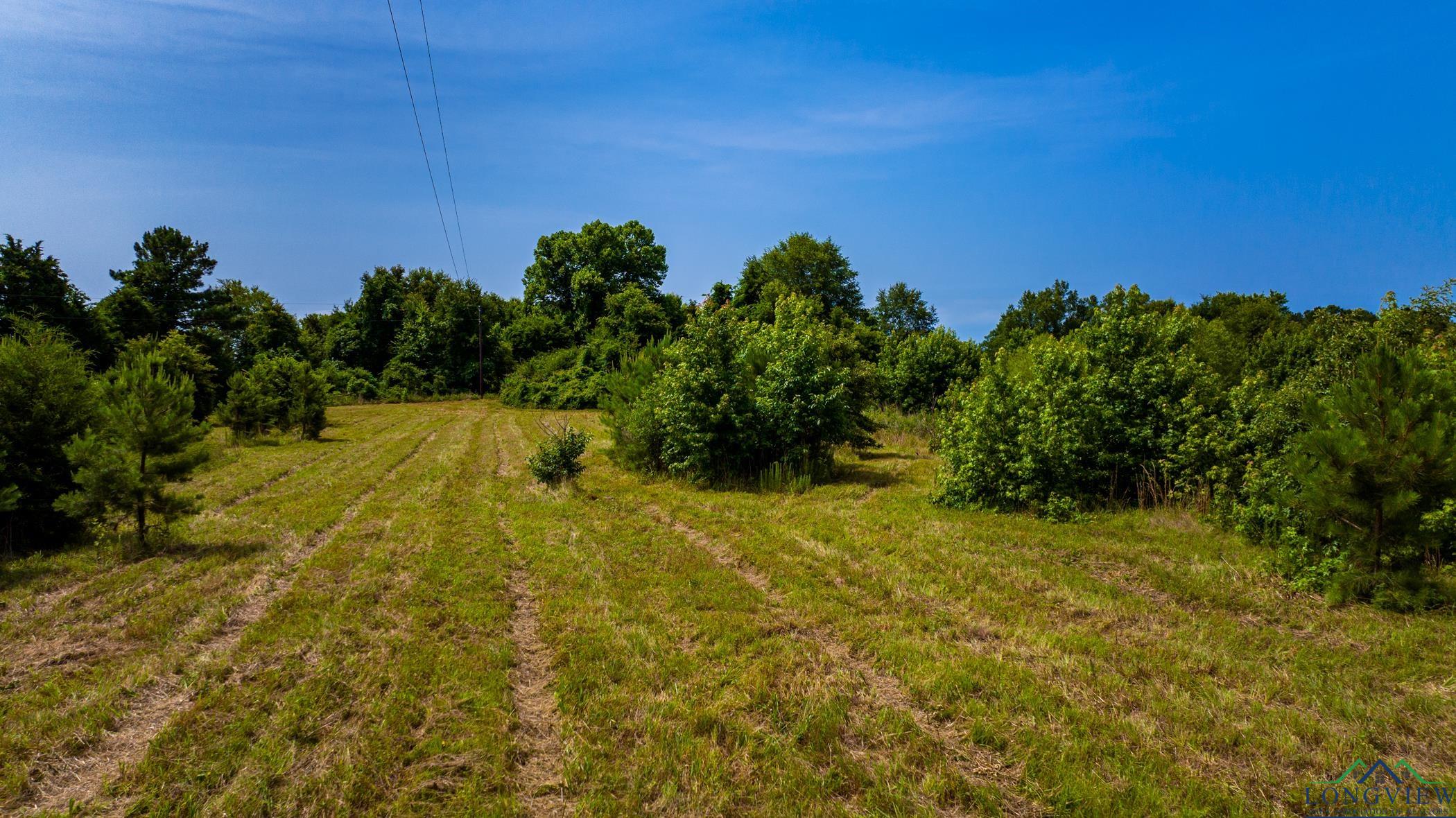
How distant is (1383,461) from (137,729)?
11348mm

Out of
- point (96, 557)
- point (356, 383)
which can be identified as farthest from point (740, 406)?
point (356, 383)

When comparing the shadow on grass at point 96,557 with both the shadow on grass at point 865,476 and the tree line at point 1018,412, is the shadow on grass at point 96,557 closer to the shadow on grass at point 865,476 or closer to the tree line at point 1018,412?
the tree line at point 1018,412

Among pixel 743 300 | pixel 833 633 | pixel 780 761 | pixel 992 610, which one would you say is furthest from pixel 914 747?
pixel 743 300

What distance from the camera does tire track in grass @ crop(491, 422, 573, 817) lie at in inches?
140

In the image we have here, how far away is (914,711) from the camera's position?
4.41m

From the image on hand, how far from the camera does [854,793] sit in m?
3.57

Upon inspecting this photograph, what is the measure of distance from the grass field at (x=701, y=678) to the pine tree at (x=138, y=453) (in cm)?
78

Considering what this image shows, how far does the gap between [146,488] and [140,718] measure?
18.6 ft

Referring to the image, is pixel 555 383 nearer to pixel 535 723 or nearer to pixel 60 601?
pixel 60 601

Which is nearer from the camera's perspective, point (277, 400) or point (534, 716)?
point (534, 716)

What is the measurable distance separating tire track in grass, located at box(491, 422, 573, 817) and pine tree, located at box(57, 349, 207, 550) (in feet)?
19.2

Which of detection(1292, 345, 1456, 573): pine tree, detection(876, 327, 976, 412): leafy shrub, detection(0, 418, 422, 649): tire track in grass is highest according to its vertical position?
detection(876, 327, 976, 412): leafy shrub

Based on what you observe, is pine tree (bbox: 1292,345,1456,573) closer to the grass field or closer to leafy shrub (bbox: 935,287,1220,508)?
the grass field

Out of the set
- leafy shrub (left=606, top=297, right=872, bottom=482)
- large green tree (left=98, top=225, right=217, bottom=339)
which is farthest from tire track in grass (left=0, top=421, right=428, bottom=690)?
large green tree (left=98, top=225, right=217, bottom=339)
